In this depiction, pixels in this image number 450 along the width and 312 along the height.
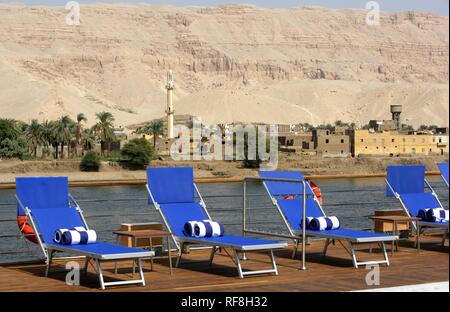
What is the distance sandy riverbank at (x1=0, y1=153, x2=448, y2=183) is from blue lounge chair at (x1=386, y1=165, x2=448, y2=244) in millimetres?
46566

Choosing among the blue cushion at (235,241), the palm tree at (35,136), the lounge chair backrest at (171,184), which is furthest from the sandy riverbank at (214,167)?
the blue cushion at (235,241)

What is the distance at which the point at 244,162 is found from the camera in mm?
63375

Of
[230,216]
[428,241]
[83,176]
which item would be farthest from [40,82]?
[428,241]

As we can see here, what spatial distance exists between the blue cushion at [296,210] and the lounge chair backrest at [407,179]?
34.6 inches

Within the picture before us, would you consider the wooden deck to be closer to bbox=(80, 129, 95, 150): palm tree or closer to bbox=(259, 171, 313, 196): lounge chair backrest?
bbox=(259, 171, 313, 196): lounge chair backrest

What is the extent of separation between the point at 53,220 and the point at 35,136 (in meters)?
56.8

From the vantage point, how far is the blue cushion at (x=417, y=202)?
8844 millimetres

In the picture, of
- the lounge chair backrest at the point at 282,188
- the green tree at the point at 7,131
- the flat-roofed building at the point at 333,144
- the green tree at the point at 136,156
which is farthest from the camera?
the flat-roofed building at the point at 333,144

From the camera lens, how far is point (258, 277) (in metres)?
6.94

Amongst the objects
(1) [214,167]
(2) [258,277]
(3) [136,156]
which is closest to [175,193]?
(2) [258,277]

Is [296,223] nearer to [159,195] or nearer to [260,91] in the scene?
[159,195]

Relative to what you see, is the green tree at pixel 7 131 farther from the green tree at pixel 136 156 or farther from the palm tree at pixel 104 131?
the green tree at pixel 136 156

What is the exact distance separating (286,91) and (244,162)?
110996 mm

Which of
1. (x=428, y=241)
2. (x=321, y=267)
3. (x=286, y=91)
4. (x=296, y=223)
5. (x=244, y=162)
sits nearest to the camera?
(x=321, y=267)
